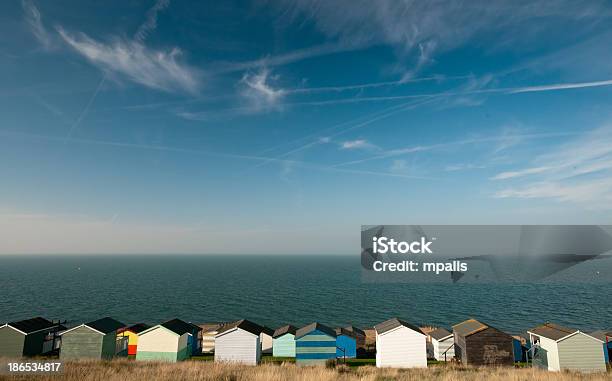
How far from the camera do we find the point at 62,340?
107ft

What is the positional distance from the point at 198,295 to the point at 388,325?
283 ft

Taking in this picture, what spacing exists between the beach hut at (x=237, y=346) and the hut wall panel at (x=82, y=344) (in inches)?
457

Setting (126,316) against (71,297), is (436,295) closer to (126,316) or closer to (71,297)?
(126,316)

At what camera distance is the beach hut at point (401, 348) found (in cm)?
3216

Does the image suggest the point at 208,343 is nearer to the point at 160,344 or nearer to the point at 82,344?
the point at 160,344

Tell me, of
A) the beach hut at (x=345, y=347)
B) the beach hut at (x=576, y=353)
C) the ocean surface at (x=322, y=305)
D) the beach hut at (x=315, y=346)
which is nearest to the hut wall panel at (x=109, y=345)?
the beach hut at (x=315, y=346)

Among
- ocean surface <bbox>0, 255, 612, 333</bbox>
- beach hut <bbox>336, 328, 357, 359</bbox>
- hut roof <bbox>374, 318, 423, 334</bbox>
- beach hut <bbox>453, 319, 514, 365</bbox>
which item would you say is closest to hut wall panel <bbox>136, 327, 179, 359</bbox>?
beach hut <bbox>336, 328, 357, 359</bbox>

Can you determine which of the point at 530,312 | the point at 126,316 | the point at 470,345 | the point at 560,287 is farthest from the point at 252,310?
the point at 560,287

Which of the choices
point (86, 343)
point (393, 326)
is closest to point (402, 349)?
point (393, 326)

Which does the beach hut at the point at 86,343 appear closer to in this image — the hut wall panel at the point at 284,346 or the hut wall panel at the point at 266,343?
the hut wall panel at the point at 266,343

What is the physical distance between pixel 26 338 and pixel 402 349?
36217 mm

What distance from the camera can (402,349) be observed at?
32500 millimetres

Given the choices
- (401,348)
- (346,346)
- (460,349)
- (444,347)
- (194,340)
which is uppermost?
(401,348)

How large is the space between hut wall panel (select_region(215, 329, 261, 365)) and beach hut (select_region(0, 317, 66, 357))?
59.7ft
